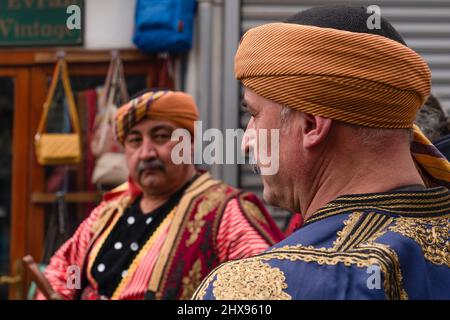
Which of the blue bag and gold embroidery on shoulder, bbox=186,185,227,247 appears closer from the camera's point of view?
gold embroidery on shoulder, bbox=186,185,227,247

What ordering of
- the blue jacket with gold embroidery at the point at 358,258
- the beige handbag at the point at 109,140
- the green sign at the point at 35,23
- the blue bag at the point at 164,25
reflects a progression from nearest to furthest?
the blue jacket with gold embroidery at the point at 358,258 < the blue bag at the point at 164,25 < the beige handbag at the point at 109,140 < the green sign at the point at 35,23

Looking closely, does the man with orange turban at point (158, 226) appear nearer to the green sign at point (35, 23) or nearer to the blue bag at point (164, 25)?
the blue bag at point (164, 25)

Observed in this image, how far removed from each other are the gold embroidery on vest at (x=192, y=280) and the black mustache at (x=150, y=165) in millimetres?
531

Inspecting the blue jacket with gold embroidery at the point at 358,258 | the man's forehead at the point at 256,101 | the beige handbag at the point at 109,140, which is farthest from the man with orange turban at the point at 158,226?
the blue jacket with gold embroidery at the point at 358,258

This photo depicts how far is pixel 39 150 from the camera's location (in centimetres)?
477

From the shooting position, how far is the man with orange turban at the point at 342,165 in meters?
1.33

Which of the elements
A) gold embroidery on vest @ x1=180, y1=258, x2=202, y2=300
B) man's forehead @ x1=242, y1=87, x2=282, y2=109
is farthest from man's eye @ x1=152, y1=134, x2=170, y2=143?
man's forehead @ x1=242, y1=87, x2=282, y2=109

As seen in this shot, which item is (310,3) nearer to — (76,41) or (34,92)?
(76,41)

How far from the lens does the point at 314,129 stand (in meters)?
1.51

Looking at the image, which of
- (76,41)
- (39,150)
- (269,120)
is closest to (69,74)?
(76,41)

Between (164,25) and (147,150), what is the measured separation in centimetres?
106

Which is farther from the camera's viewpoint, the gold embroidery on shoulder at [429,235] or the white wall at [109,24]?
the white wall at [109,24]

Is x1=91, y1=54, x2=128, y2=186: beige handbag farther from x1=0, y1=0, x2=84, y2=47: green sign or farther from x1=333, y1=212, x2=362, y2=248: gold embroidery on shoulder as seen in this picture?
x1=333, y1=212, x2=362, y2=248: gold embroidery on shoulder

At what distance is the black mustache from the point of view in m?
3.71
